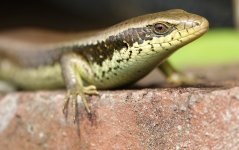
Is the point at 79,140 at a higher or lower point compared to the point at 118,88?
lower

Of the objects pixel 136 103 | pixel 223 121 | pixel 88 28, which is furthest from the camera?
pixel 88 28

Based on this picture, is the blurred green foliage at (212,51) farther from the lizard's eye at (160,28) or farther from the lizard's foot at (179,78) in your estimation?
the lizard's eye at (160,28)

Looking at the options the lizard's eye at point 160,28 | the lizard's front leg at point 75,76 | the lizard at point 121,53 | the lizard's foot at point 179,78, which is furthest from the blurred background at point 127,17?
the lizard's eye at point 160,28

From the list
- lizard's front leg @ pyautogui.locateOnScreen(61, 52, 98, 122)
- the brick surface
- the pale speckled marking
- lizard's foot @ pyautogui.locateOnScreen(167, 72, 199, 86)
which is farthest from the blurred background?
the brick surface

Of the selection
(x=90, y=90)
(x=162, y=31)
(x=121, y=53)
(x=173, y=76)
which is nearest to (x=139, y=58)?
(x=121, y=53)

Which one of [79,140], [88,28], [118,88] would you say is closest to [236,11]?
[88,28]

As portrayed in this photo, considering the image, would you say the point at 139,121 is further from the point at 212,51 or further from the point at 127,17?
the point at 127,17

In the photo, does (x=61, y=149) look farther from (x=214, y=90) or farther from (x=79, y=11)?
(x=79, y=11)
